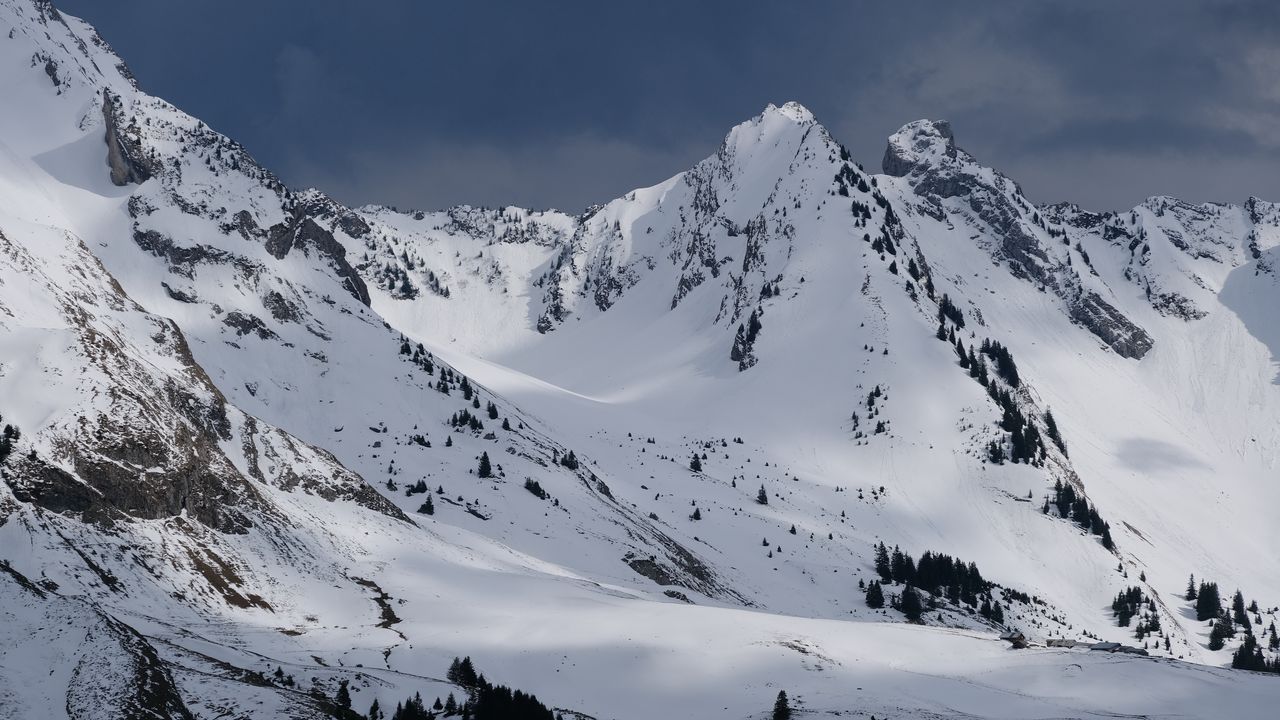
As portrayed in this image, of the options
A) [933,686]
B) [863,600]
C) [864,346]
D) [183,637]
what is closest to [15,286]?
[183,637]

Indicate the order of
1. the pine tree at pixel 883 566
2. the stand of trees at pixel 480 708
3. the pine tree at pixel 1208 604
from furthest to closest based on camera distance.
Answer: the pine tree at pixel 1208 604, the pine tree at pixel 883 566, the stand of trees at pixel 480 708

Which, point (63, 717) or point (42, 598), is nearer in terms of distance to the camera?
point (63, 717)

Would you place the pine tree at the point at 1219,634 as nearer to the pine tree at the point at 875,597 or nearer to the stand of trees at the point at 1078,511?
the stand of trees at the point at 1078,511

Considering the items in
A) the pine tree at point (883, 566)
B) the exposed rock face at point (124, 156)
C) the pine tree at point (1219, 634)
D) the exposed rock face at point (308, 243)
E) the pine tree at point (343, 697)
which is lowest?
the pine tree at point (343, 697)

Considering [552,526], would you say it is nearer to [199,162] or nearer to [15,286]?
[15,286]

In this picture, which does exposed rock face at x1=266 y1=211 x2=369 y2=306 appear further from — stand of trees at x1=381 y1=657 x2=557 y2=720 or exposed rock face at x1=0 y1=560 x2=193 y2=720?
exposed rock face at x1=0 y1=560 x2=193 y2=720

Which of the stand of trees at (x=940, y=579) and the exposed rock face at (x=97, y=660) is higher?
the stand of trees at (x=940, y=579)

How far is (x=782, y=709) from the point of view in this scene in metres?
47.5

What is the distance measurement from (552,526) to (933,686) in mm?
50440

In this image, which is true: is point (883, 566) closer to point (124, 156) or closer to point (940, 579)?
point (940, 579)

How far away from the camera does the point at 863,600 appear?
108 m

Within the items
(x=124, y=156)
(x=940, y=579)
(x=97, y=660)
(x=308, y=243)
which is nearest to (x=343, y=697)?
(x=97, y=660)

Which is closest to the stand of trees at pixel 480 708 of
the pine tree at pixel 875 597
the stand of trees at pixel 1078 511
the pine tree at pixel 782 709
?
the pine tree at pixel 782 709

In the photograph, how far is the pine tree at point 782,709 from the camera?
154ft
